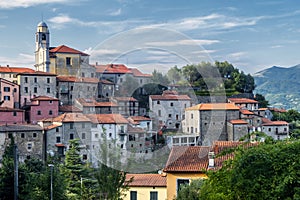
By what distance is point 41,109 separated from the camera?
36.8 meters

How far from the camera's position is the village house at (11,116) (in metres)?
34.2

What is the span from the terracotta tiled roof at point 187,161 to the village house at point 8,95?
26790 mm

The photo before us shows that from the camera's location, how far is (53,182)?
12.7 metres

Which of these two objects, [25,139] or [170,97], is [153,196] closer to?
[170,97]

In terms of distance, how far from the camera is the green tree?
280 inches

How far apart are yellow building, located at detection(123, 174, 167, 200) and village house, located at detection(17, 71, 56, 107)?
2559cm

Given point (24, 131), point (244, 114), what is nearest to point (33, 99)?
point (24, 131)

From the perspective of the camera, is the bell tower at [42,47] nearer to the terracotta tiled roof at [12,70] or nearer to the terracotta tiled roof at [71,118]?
the terracotta tiled roof at [12,70]

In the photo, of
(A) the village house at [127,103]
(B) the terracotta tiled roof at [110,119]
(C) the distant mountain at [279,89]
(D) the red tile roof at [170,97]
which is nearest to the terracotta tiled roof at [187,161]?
(D) the red tile roof at [170,97]

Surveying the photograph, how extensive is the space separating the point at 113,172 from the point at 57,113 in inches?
925

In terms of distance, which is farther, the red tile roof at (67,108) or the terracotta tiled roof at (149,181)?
the red tile roof at (67,108)

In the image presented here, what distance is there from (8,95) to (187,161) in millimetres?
27693

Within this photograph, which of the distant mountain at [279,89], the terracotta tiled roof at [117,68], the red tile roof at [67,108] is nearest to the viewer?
the terracotta tiled roof at [117,68]

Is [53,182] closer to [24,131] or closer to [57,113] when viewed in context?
[24,131]
